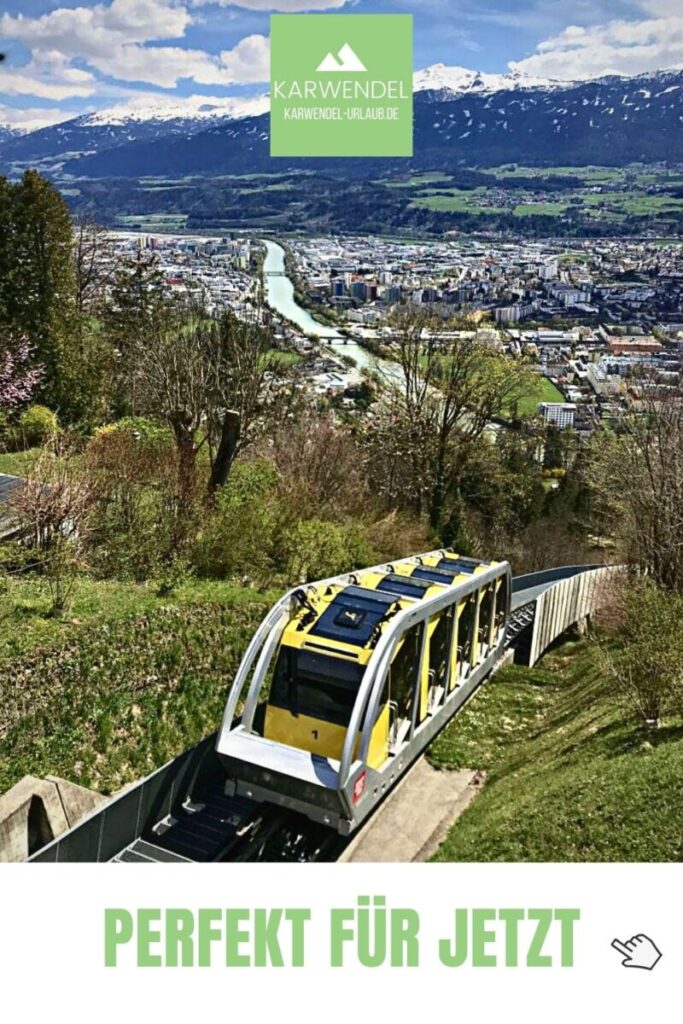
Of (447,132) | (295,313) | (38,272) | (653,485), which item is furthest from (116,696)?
(447,132)

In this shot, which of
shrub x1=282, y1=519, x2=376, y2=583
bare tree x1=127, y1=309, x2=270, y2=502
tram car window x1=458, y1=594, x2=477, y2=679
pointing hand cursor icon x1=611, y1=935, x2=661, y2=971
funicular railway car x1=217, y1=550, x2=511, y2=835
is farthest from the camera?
bare tree x1=127, y1=309, x2=270, y2=502

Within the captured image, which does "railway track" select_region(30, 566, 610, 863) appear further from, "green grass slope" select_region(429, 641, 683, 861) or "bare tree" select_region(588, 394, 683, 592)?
"bare tree" select_region(588, 394, 683, 592)

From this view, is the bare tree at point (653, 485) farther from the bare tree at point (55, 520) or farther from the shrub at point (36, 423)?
the shrub at point (36, 423)

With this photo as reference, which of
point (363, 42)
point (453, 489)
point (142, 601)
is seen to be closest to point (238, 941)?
point (142, 601)

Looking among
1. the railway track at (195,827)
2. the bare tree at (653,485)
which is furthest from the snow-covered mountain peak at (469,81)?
the railway track at (195,827)

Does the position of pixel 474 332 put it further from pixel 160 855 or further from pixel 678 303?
pixel 160 855

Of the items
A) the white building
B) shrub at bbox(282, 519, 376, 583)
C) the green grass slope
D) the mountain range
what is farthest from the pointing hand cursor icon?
the white building

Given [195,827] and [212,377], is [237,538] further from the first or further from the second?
[195,827]

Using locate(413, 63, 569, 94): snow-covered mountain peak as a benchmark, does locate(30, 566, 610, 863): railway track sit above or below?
below
